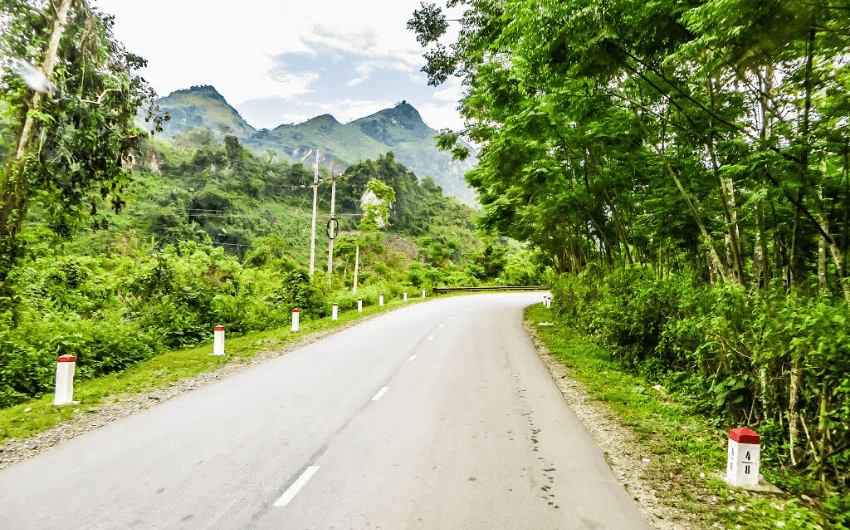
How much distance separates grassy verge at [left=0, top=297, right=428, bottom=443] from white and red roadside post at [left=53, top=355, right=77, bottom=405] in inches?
6.4

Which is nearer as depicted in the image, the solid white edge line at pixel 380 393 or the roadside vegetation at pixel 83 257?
the solid white edge line at pixel 380 393

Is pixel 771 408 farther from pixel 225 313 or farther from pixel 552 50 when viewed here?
pixel 225 313

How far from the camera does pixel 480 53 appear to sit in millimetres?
15828

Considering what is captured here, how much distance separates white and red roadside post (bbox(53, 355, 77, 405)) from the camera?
23.9 ft

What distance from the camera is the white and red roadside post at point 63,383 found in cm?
728

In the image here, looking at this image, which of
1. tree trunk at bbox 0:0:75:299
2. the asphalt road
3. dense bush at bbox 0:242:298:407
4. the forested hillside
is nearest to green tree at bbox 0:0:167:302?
tree trunk at bbox 0:0:75:299

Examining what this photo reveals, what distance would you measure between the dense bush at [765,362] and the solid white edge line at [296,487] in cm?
496

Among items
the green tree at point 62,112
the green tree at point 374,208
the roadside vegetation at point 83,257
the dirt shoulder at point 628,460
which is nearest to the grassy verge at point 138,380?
the roadside vegetation at point 83,257

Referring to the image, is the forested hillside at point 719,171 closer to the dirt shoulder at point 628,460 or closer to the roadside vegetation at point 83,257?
the dirt shoulder at point 628,460

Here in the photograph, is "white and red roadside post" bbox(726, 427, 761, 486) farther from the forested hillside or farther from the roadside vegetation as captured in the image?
the roadside vegetation

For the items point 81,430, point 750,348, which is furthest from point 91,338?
point 750,348

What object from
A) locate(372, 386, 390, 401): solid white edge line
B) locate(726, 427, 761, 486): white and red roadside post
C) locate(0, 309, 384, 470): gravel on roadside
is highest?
locate(726, 427, 761, 486): white and red roadside post

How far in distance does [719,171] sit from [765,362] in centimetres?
294

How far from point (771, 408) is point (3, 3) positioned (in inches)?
603
